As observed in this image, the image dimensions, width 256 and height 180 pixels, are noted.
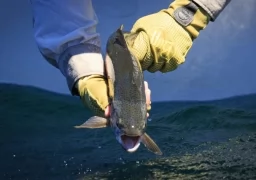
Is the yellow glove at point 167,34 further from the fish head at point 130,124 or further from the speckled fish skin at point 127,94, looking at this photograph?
the fish head at point 130,124

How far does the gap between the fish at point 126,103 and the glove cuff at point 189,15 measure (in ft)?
0.56

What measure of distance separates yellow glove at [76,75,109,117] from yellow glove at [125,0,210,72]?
0.42ft

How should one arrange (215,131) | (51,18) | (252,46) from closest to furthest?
(51,18)
(215,131)
(252,46)

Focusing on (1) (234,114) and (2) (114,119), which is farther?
(1) (234,114)

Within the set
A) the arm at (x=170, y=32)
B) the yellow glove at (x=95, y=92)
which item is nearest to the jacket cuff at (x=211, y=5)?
the arm at (x=170, y=32)

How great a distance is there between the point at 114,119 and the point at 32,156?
4.06 ft

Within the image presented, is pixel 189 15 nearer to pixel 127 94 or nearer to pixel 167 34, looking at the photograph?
pixel 167 34

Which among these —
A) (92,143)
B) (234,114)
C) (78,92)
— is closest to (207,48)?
(234,114)

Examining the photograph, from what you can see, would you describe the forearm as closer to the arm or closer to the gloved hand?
the gloved hand

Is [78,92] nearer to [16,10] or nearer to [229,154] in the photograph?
[229,154]

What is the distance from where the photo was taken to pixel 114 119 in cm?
139

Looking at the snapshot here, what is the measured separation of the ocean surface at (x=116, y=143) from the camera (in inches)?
88.8

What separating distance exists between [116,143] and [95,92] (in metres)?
1.18

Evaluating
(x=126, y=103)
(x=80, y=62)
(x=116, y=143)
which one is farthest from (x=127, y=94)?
(x=116, y=143)
